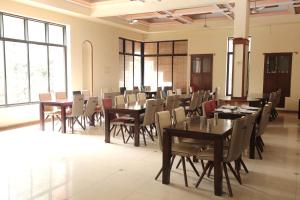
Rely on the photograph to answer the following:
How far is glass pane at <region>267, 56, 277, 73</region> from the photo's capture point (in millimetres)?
10977

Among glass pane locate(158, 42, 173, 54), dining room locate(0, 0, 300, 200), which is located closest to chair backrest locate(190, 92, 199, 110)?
dining room locate(0, 0, 300, 200)

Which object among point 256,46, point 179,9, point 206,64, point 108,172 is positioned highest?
point 179,9

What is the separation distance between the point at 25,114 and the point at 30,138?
2061mm

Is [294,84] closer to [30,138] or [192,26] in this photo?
[192,26]

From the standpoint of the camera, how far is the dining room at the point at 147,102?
3670mm

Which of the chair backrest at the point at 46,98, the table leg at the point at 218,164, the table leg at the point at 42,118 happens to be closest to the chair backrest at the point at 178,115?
the table leg at the point at 218,164

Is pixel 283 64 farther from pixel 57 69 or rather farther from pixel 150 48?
pixel 57 69

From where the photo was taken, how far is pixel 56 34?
9.14 m

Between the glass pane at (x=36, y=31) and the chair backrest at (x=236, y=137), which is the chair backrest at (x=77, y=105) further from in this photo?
the chair backrest at (x=236, y=137)

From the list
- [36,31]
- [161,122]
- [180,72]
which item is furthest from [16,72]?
[180,72]

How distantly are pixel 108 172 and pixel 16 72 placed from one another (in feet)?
17.0

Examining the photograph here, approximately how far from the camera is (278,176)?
4070 mm

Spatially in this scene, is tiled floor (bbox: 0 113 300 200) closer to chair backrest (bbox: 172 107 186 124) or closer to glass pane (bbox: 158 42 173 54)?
chair backrest (bbox: 172 107 186 124)

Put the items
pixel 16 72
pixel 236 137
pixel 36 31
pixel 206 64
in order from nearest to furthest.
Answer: pixel 236 137, pixel 16 72, pixel 36 31, pixel 206 64
